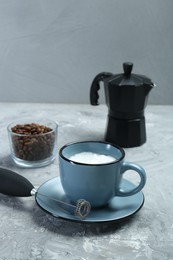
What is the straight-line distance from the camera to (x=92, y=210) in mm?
688

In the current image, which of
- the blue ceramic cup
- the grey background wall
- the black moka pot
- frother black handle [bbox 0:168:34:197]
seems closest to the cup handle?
the blue ceramic cup

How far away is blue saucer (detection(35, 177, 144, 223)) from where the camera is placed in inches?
26.0

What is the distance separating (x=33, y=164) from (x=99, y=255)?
33cm

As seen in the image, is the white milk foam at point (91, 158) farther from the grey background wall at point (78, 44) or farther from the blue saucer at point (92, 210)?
the grey background wall at point (78, 44)

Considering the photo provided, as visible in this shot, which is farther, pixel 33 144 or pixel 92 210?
pixel 33 144

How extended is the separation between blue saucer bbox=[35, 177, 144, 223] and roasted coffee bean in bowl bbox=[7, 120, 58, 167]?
14 centimetres

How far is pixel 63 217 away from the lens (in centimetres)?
65

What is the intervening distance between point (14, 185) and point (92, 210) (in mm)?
139

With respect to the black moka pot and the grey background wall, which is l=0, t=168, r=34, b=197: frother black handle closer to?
the black moka pot

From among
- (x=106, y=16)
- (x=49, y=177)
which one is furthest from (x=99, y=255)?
(x=106, y=16)

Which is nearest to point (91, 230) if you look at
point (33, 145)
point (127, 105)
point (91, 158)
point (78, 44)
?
point (91, 158)

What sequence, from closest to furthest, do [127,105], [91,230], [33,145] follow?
[91,230] < [33,145] < [127,105]

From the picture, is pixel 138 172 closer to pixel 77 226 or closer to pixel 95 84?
pixel 77 226

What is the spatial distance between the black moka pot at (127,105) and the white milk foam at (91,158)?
10.6 inches
